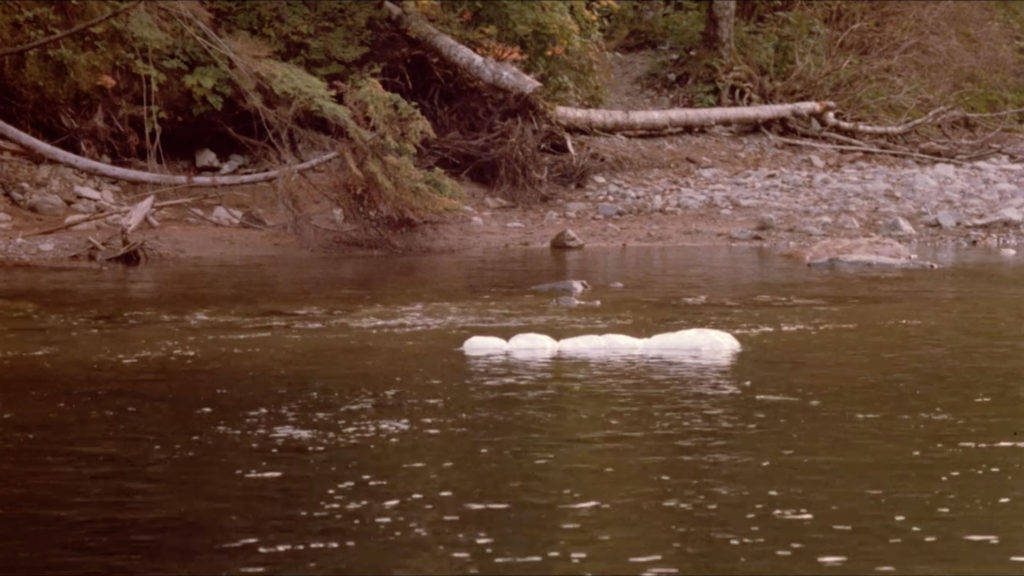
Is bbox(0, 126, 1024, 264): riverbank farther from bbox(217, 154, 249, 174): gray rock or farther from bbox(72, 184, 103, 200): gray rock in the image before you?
bbox(217, 154, 249, 174): gray rock

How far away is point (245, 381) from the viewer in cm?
998

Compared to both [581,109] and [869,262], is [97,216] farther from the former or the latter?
[581,109]

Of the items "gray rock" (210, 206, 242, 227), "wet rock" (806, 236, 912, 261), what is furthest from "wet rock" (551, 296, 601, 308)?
"gray rock" (210, 206, 242, 227)

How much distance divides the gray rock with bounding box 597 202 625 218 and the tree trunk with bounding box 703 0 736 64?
6304 mm

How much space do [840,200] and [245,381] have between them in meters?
13.8

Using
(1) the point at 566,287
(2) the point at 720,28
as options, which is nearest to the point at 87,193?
(1) the point at 566,287

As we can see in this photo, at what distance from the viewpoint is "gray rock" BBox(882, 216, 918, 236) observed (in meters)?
20.8

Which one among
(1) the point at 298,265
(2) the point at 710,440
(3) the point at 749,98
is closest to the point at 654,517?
(2) the point at 710,440

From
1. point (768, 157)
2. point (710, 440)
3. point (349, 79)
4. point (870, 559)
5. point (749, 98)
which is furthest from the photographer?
point (749, 98)

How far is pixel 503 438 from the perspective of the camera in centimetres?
812

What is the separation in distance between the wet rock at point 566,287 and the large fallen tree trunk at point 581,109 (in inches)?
284

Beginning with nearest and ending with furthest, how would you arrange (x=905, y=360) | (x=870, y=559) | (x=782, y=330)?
(x=870, y=559)
(x=905, y=360)
(x=782, y=330)

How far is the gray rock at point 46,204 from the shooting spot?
19.6 metres

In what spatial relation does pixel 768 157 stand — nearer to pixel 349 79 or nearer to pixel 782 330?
pixel 349 79
